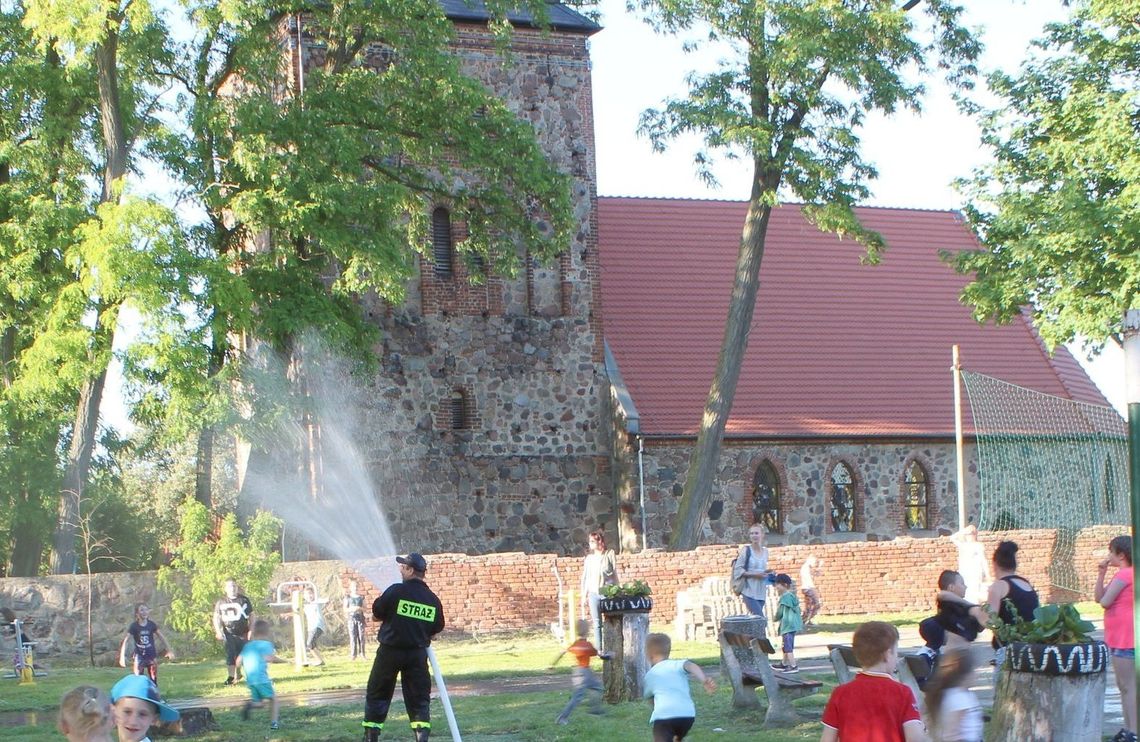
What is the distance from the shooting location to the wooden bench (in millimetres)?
13578

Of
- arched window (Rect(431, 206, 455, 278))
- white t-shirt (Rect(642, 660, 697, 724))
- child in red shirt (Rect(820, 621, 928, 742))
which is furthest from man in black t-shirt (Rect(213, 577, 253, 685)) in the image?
child in red shirt (Rect(820, 621, 928, 742))

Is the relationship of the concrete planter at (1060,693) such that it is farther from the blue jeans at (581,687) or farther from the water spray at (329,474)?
the water spray at (329,474)

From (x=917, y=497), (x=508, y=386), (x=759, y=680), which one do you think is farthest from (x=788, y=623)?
(x=917, y=497)

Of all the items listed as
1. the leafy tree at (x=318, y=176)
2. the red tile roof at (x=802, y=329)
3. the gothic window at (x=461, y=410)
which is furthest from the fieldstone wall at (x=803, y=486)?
the leafy tree at (x=318, y=176)

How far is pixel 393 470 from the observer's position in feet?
99.4

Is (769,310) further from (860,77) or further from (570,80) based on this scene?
(860,77)

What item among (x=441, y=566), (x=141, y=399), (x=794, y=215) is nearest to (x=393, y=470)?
(x=441, y=566)

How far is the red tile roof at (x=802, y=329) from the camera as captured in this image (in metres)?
33.8

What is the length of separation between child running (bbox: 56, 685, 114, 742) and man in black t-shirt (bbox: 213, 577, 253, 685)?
14094mm

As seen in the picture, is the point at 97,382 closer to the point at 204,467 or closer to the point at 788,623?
the point at 204,467

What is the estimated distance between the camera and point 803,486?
33344 millimetres

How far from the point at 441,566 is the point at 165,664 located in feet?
16.2

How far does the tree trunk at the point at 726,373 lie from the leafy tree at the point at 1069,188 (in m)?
3.84

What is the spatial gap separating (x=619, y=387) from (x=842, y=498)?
5754mm
